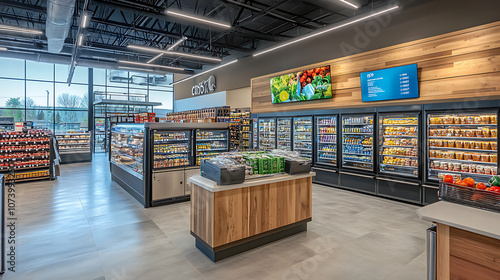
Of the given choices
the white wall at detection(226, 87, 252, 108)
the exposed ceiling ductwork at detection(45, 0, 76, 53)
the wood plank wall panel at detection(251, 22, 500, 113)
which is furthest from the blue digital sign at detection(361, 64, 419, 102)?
the exposed ceiling ductwork at detection(45, 0, 76, 53)

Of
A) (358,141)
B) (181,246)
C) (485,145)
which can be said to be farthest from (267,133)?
Result: (181,246)

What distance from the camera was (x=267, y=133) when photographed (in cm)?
916

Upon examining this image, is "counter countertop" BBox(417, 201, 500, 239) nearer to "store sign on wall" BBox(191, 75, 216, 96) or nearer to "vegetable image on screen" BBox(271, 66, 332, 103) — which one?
"vegetable image on screen" BBox(271, 66, 332, 103)

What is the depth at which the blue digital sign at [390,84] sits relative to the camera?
5.38 meters

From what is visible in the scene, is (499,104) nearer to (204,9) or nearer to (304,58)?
(304,58)

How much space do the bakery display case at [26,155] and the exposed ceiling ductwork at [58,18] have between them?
3143 millimetres

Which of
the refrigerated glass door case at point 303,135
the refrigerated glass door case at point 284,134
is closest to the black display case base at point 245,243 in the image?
the refrigerated glass door case at point 303,135

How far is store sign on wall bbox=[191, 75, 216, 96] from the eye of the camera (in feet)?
42.8

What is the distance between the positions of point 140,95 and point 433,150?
16815mm

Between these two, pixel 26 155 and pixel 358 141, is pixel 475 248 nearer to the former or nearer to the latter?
pixel 358 141

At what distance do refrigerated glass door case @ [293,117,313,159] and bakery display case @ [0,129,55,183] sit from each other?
24.3 feet

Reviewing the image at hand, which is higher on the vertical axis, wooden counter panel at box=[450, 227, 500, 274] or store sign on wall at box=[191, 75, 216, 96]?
store sign on wall at box=[191, 75, 216, 96]

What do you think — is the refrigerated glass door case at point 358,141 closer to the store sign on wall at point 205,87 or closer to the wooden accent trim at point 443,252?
the wooden accent trim at point 443,252

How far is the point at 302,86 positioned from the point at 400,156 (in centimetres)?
325
